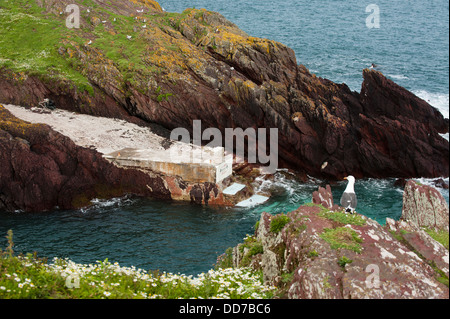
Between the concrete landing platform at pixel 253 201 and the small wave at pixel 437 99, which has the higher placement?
the small wave at pixel 437 99

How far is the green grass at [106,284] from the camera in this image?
1700 cm

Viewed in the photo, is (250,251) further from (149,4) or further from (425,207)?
(149,4)

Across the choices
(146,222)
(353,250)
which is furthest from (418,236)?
(146,222)

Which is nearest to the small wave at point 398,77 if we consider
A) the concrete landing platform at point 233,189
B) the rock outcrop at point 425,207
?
the concrete landing platform at point 233,189

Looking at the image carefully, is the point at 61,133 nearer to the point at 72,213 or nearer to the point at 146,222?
the point at 72,213

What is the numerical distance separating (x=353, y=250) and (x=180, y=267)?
1650 cm

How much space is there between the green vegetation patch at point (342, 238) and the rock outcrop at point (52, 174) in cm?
2754

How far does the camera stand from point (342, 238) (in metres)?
19.6

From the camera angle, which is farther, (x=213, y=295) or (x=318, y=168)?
(x=318, y=168)

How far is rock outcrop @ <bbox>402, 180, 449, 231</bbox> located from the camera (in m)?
21.9

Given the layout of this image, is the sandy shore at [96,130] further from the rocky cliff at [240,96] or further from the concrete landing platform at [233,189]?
the concrete landing platform at [233,189]

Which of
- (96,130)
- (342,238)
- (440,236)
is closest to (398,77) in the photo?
(96,130)

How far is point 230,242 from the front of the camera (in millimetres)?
37188
